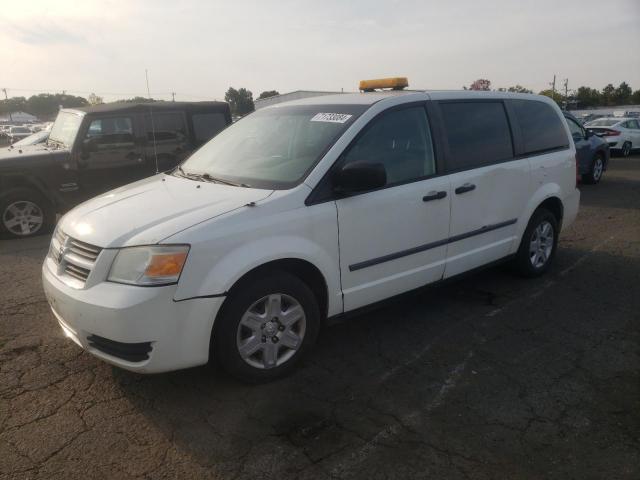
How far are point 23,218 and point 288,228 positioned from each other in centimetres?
578

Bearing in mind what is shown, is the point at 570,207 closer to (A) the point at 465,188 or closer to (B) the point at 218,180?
(A) the point at 465,188

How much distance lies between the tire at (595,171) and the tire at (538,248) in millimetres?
7216

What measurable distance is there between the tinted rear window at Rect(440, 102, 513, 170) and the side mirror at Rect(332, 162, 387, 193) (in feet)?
3.27

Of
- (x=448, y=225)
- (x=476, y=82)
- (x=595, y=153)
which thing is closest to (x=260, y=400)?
(x=448, y=225)

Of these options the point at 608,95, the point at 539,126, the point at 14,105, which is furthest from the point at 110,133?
the point at 608,95

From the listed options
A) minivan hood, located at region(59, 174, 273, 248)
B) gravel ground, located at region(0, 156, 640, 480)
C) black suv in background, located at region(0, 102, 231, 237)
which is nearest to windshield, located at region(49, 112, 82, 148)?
black suv in background, located at region(0, 102, 231, 237)

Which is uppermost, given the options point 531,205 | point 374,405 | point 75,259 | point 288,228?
point 288,228

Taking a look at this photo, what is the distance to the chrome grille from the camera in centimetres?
302

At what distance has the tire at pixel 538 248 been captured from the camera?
4.99 m

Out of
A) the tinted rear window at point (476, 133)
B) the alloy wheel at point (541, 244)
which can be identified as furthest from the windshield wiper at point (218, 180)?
the alloy wheel at point (541, 244)

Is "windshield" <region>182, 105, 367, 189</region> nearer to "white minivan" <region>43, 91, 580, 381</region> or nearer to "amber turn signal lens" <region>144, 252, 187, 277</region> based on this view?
"white minivan" <region>43, 91, 580, 381</region>

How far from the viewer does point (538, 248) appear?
5.20 metres

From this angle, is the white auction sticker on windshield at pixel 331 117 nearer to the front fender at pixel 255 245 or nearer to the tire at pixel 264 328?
the front fender at pixel 255 245

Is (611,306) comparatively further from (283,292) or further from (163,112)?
(163,112)
